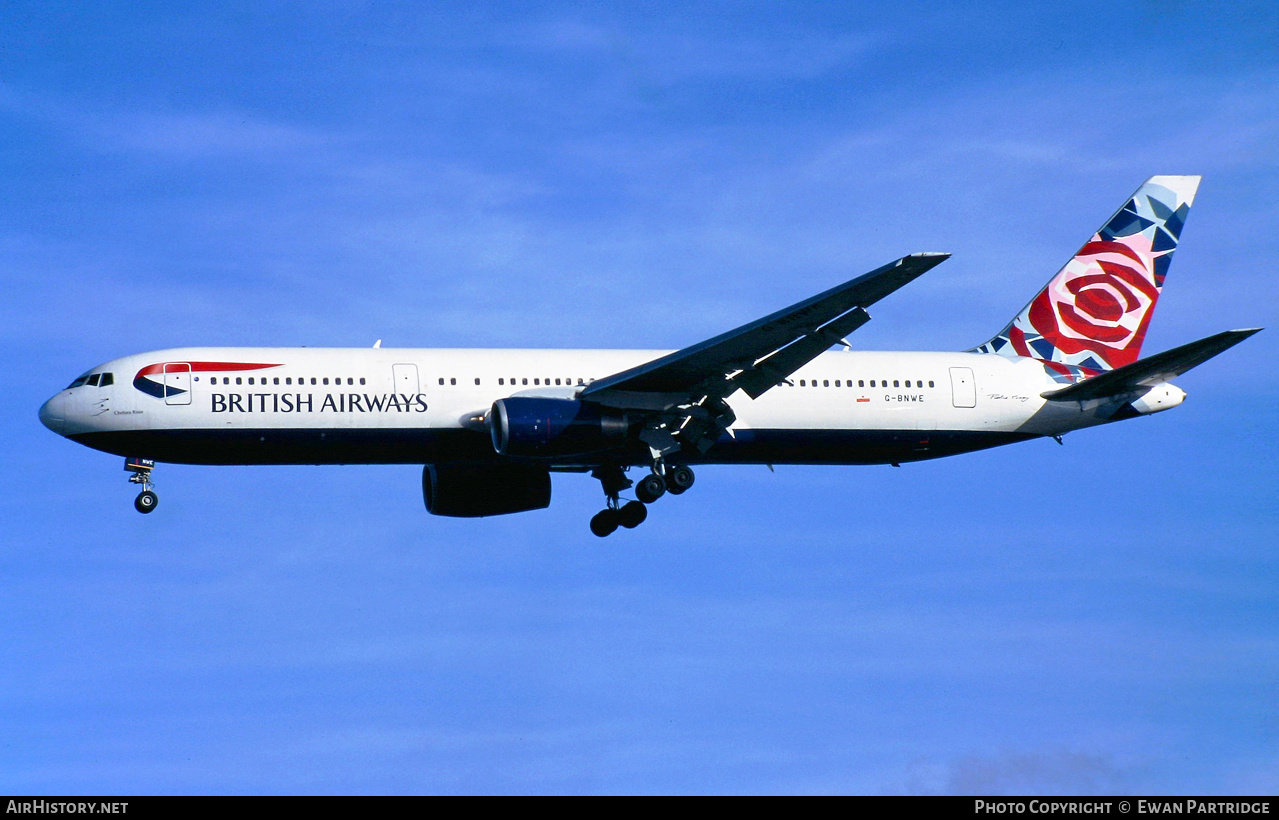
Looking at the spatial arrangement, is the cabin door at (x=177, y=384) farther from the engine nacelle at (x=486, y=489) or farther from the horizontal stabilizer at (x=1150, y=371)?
the horizontal stabilizer at (x=1150, y=371)

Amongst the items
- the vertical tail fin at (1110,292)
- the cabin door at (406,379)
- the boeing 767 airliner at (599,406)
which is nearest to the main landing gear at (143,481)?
the boeing 767 airliner at (599,406)

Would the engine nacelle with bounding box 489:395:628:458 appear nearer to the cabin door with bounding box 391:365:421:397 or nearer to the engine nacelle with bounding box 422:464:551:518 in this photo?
the cabin door with bounding box 391:365:421:397

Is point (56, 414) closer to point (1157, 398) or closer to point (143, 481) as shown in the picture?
point (143, 481)

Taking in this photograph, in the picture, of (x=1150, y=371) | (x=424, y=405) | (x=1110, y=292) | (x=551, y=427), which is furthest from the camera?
(x=1110, y=292)

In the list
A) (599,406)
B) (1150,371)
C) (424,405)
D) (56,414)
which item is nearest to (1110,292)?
(1150,371)

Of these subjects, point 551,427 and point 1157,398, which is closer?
point 551,427

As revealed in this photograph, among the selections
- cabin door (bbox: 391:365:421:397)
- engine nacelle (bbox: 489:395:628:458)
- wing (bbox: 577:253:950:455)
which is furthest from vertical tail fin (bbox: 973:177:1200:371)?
cabin door (bbox: 391:365:421:397)

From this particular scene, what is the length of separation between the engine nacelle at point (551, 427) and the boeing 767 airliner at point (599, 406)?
0.05 metres

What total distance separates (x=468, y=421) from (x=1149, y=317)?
22128 mm

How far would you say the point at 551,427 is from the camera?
3888cm

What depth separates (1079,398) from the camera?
4438cm

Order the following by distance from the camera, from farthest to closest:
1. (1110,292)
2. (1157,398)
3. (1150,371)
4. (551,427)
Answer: (1110,292) → (1157,398) → (1150,371) → (551,427)

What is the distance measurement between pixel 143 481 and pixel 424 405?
7.80 metres
